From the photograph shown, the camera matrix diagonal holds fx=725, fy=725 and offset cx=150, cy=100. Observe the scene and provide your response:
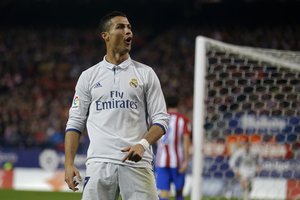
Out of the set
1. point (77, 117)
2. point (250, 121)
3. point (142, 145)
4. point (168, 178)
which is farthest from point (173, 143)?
point (142, 145)

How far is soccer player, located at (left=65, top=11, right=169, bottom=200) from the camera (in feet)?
14.5

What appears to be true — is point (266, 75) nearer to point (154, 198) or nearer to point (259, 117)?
point (259, 117)

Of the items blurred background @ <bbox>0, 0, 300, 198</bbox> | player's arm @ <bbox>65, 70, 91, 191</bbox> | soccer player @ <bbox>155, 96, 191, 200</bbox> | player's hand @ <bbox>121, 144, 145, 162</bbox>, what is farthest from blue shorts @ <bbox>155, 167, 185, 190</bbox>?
blurred background @ <bbox>0, 0, 300, 198</bbox>

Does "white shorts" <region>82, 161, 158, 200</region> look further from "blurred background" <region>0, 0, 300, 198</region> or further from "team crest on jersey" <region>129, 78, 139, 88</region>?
"blurred background" <region>0, 0, 300, 198</region>

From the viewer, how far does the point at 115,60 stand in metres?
4.62

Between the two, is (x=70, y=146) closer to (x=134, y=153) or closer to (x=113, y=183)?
(x=113, y=183)

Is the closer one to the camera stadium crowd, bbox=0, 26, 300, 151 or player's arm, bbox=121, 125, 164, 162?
player's arm, bbox=121, 125, 164, 162

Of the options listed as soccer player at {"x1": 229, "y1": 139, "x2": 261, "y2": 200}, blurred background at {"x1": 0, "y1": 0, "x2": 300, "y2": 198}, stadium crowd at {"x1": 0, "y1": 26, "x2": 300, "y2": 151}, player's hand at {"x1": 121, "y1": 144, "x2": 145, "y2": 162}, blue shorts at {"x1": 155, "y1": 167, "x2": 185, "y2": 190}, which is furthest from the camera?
blurred background at {"x1": 0, "y1": 0, "x2": 300, "y2": 198}

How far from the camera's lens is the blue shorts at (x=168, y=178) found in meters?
9.77

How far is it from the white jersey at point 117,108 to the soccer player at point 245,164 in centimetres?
597

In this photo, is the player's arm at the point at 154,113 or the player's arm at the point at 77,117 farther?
the player's arm at the point at 77,117

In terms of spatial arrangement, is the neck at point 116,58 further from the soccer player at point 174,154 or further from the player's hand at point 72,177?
the soccer player at point 174,154

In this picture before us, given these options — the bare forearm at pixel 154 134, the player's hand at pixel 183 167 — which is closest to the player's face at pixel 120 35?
the bare forearm at pixel 154 134

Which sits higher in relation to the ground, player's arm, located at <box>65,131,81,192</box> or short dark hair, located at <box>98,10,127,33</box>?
short dark hair, located at <box>98,10,127,33</box>
